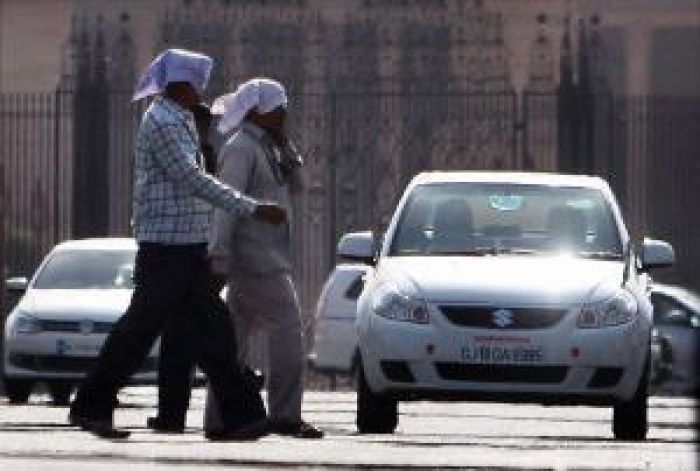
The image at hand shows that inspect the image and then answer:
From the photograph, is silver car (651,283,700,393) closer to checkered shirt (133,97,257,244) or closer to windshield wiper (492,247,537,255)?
windshield wiper (492,247,537,255)

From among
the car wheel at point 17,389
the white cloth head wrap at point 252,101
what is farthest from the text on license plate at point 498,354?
the car wheel at point 17,389

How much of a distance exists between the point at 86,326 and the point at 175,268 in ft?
34.1

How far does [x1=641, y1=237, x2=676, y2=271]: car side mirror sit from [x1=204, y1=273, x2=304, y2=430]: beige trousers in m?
3.16

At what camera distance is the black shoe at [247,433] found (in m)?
14.7

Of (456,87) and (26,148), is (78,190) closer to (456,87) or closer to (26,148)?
(26,148)

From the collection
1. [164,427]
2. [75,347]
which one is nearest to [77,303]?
[75,347]

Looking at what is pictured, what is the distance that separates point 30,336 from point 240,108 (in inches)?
392

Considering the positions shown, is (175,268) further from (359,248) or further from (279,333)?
(359,248)

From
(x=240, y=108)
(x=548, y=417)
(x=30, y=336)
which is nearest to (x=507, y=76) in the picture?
(x=30, y=336)

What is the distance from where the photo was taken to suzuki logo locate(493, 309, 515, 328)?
54.6ft

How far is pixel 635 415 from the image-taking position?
55.5ft

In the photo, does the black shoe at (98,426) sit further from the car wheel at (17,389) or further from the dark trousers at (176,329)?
the car wheel at (17,389)

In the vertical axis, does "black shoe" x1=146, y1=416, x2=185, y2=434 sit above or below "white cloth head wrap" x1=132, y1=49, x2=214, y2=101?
below

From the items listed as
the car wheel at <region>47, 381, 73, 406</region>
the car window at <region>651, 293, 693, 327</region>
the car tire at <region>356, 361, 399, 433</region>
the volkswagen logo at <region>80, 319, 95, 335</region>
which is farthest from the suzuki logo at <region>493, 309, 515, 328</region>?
the car window at <region>651, 293, 693, 327</region>
